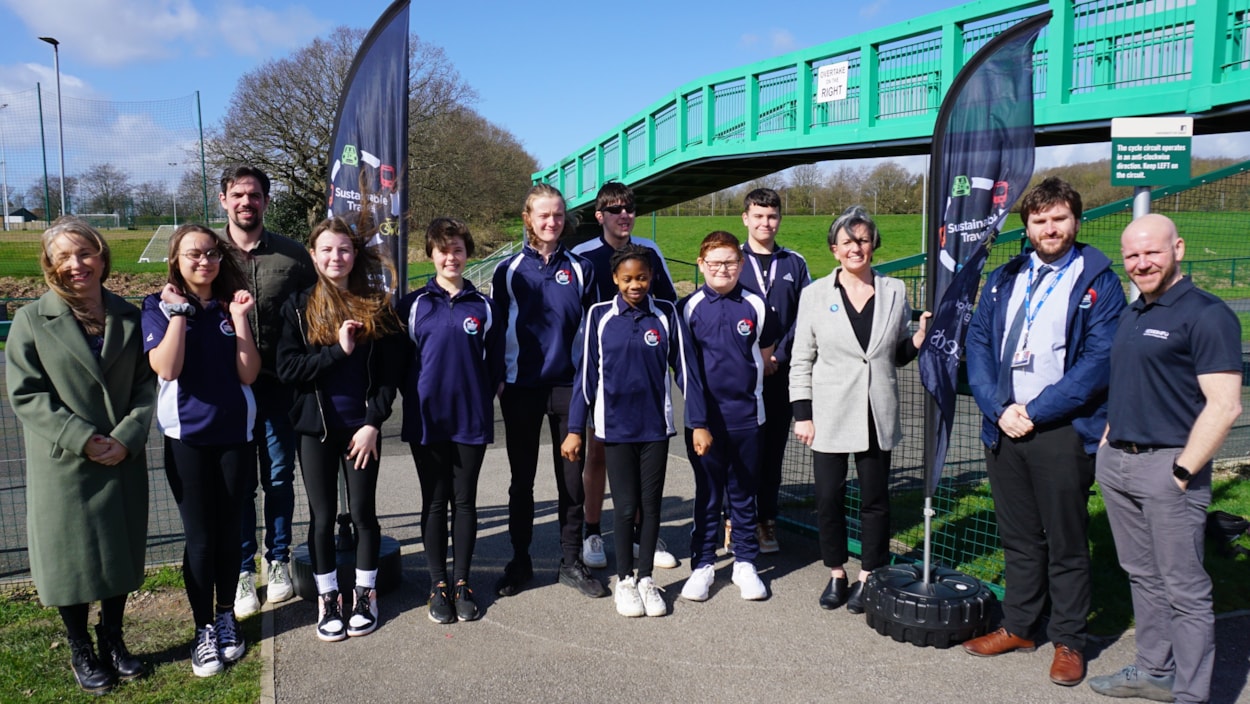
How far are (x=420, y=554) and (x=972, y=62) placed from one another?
4139 mm

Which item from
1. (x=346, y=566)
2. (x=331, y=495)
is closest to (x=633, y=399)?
(x=331, y=495)

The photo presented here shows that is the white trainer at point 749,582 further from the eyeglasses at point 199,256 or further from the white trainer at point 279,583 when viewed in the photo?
the eyeglasses at point 199,256

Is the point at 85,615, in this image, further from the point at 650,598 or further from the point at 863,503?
the point at 863,503

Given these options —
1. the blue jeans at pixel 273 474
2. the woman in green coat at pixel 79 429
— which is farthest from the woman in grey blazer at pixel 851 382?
the woman in green coat at pixel 79 429

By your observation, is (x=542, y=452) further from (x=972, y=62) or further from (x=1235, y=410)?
(x=1235, y=410)

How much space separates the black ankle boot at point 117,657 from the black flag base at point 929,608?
335 cm

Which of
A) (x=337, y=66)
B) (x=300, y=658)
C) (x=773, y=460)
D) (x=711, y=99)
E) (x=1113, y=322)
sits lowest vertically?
(x=300, y=658)

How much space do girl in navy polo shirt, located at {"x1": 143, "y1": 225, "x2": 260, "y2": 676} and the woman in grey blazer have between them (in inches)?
107

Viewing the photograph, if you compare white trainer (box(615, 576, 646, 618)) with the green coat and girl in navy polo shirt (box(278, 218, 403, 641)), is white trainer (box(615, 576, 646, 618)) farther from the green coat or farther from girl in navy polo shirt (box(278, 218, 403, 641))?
the green coat

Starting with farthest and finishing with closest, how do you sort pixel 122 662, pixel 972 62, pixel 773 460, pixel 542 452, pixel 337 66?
1. pixel 337 66
2. pixel 542 452
3. pixel 773 460
4. pixel 972 62
5. pixel 122 662

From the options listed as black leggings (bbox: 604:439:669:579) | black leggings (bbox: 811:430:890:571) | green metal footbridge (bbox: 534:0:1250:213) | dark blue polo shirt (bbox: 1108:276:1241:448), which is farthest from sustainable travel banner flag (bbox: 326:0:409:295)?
green metal footbridge (bbox: 534:0:1250:213)

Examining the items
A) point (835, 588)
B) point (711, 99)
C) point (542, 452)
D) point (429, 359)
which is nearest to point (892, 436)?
point (835, 588)

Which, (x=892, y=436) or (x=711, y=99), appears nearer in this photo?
(x=892, y=436)

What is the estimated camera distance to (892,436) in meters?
4.36
